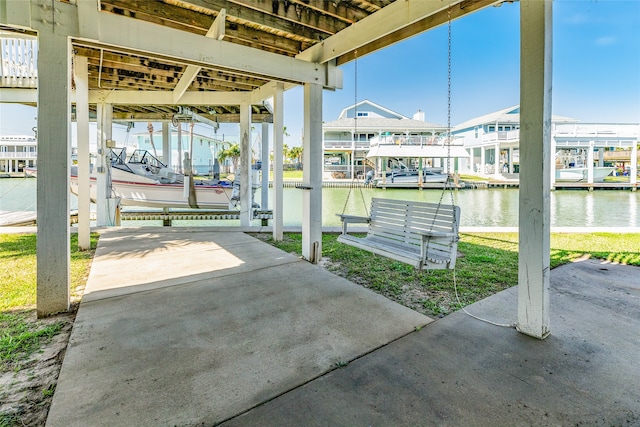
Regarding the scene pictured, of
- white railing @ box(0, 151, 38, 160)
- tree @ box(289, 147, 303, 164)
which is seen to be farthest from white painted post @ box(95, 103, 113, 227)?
white railing @ box(0, 151, 38, 160)

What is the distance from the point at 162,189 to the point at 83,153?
4147 millimetres

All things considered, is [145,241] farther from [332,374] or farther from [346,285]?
[332,374]

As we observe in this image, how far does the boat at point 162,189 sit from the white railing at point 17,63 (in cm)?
283

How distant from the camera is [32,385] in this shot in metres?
1.96

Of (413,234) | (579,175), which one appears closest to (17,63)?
(413,234)

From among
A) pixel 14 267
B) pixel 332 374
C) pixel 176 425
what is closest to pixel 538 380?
pixel 332 374

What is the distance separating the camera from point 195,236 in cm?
659

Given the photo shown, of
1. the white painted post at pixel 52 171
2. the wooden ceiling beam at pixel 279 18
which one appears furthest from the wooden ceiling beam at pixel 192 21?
the white painted post at pixel 52 171

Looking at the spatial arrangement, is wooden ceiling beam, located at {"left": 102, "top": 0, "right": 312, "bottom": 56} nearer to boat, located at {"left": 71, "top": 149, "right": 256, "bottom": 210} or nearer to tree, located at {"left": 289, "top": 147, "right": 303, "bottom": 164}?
boat, located at {"left": 71, "top": 149, "right": 256, "bottom": 210}

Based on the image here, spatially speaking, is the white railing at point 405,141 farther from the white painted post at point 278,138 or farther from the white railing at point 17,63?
the white railing at point 17,63

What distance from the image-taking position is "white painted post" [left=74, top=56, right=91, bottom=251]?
17.9 feet

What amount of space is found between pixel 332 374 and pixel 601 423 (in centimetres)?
137

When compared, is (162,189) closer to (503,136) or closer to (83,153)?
(83,153)

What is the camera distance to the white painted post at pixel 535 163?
7.90ft
